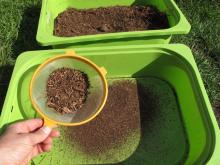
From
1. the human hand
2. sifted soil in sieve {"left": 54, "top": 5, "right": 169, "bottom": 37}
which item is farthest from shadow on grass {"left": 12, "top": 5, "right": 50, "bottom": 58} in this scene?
the human hand

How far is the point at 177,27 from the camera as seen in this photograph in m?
1.45

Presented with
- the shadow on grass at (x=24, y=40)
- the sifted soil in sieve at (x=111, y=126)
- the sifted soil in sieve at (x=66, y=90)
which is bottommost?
the sifted soil in sieve at (x=111, y=126)

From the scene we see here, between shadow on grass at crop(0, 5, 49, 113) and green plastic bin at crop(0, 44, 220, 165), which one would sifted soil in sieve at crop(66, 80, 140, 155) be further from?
shadow on grass at crop(0, 5, 49, 113)

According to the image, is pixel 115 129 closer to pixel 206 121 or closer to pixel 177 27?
pixel 206 121

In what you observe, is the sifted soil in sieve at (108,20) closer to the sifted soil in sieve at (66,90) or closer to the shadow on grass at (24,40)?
the shadow on grass at (24,40)

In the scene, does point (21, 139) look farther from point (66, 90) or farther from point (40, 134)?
point (66, 90)

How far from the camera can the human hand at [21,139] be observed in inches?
41.9

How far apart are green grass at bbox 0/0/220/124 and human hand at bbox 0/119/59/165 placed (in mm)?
532

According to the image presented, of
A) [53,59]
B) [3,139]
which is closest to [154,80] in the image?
[53,59]

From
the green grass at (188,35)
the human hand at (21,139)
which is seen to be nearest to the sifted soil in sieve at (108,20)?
the green grass at (188,35)

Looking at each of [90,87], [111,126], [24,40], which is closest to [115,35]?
[90,87]

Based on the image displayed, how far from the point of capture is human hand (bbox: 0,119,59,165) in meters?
1.06

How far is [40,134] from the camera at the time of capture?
111 centimetres

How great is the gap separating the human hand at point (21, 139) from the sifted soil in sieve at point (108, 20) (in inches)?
23.9
